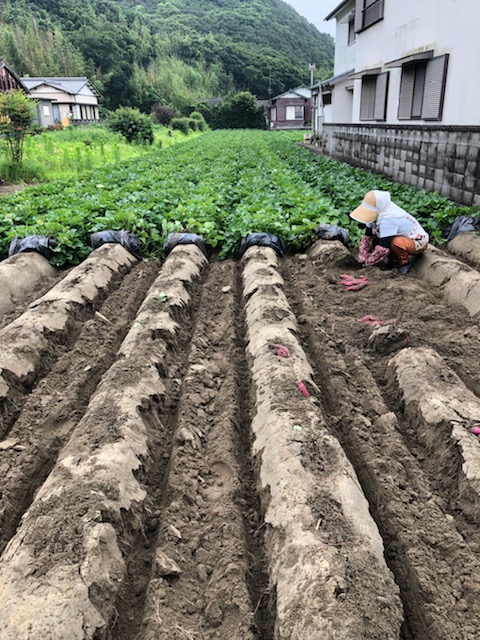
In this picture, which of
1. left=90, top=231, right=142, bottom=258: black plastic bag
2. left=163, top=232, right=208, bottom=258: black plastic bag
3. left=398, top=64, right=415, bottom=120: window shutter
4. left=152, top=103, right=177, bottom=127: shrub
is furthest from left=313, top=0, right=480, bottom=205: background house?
left=152, top=103, right=177, bottom=127: shrub

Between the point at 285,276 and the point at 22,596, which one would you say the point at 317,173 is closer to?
the point at 285,276

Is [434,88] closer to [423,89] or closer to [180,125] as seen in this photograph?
[423,89]

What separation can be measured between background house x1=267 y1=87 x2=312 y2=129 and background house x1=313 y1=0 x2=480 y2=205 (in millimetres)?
45284

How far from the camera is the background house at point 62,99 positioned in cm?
4416

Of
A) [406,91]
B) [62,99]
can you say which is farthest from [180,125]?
[406,91]

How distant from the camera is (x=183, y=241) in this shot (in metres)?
6.67

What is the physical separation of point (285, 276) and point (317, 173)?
312 inches

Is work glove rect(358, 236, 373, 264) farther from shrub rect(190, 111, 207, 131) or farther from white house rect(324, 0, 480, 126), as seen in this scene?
shrub rect(190, 111, 207, 131)

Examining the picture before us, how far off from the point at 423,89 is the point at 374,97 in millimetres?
4372

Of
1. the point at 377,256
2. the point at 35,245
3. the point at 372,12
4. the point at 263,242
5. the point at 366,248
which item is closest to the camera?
the point at 377,256

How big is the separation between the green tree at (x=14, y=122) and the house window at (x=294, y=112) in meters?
50.3

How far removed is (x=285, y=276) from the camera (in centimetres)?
594

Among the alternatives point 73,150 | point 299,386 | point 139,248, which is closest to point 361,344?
point 299,386

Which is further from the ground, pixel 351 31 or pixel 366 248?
pixel 351 31
